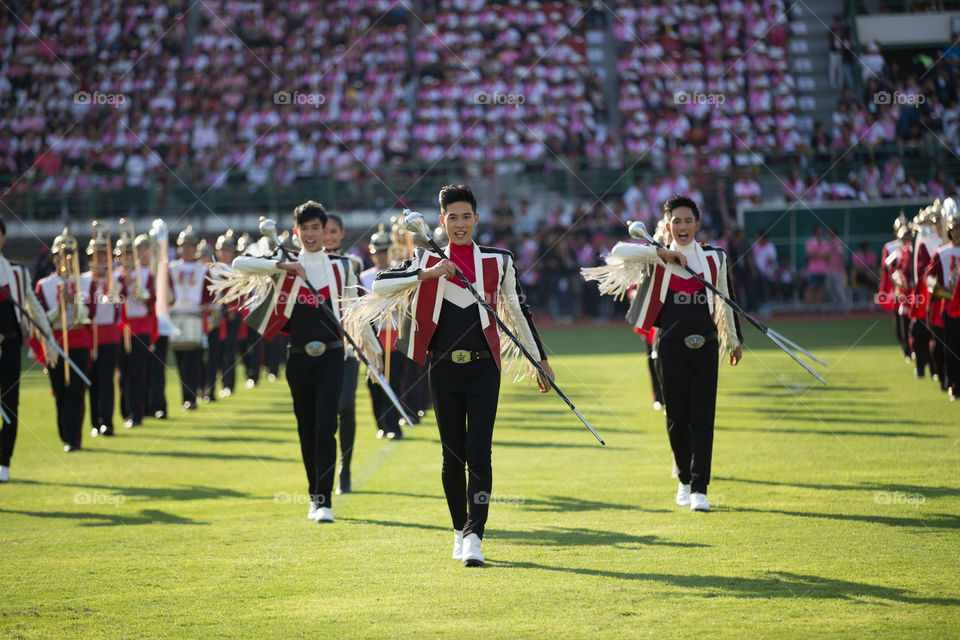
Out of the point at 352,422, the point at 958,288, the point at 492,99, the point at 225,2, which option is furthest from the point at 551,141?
the point at 352,422

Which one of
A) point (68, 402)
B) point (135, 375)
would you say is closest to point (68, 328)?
point (68, 402)

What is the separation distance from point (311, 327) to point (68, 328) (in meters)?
4.62

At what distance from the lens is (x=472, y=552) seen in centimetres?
583

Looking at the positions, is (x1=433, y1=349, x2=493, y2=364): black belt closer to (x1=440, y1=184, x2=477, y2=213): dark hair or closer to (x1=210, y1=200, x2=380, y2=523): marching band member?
(x1=440, y1=184, x2=477, y2=213): dark hair

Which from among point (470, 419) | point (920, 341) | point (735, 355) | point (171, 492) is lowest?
point (171, 492)

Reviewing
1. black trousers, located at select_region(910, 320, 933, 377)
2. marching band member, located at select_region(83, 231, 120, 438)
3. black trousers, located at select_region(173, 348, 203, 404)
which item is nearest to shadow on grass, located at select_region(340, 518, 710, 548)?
marching band member, located at select_region(83, 231, 120, 438)

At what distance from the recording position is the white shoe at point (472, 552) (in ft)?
19.1

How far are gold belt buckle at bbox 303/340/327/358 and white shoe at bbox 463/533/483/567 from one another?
1787 millimetres

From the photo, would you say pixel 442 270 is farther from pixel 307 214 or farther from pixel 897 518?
pixel 897 518

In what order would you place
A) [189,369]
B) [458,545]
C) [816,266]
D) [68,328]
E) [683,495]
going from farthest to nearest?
[816,266]
[189,369]
[68,328]
[683,495]
[458,545]

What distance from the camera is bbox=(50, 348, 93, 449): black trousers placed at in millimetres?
10555

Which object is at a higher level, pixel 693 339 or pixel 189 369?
pixel 693 339

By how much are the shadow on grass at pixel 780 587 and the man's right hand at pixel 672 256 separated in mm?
2228

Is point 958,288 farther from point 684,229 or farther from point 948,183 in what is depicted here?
point 948,183
